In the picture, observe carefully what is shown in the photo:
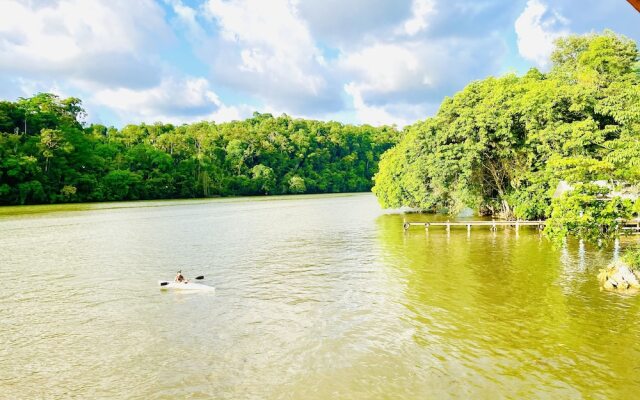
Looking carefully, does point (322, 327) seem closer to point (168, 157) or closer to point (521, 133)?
point (521, 133)

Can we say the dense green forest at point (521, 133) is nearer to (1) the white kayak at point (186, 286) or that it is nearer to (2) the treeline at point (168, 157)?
(1) the white kayak at point (186, 286)

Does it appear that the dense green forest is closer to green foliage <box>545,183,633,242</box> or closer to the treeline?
green foliage <box>545,183,633,242</box>

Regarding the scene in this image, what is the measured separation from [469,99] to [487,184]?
757 centimetres

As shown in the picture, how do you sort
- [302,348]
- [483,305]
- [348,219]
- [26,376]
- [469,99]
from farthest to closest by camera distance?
[348,219]
[469,99]
[483,305]
[302,348]
[26,376]

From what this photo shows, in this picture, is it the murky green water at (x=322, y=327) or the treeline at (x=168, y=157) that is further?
the treeline at (x=168, y=157)

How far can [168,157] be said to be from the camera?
287ft

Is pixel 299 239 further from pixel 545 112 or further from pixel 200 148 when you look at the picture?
pixel 200 148

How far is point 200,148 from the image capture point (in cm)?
10250

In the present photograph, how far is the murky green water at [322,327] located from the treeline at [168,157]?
167ft

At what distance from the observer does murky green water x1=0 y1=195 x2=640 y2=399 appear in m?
9.02

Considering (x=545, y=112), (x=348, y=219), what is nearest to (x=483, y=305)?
(x=545, y=112)

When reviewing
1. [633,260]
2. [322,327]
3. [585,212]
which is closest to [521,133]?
[585,212]

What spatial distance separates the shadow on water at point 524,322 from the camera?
8922mm

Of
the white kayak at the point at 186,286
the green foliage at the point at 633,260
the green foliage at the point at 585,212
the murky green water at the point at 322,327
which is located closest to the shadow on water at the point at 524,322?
the murky green water at the point at 322,327
